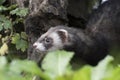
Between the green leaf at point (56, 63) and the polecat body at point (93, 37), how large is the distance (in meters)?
3.31

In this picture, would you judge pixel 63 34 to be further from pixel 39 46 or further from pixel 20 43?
pixel 20 43

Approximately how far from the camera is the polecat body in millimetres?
4145

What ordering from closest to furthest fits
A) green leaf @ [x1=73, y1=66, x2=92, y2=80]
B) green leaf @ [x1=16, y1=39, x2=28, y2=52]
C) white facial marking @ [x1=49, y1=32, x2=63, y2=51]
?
green leaf @ [x1=73, y1=66, x2=92, y2=80], white facial marking @ [x1=49, y1=32, x2=63, y2=51], green leaf @ [x1=16, y1=39, x2=28, y2=52]

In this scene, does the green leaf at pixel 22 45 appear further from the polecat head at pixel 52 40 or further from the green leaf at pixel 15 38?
the polecat head at pixel 52 40

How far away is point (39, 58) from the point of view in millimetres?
4293

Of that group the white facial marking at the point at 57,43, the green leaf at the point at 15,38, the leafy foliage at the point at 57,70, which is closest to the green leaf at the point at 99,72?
the leafy foliage at the point at 57,70

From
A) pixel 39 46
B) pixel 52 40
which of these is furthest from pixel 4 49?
pixel 39 46

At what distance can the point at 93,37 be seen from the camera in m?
4.31

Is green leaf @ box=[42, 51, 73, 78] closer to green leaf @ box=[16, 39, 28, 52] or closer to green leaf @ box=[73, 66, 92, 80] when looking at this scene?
green leaf @ box=[73, 66, 92, 80]

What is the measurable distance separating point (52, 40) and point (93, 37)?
0.48 m

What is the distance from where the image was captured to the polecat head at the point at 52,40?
13.4 ft

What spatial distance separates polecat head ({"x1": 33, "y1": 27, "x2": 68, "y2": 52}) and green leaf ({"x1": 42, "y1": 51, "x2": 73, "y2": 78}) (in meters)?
3.27

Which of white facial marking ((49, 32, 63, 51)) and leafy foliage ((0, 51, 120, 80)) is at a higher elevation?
leafy foliage ((0, 51, 120, 80))

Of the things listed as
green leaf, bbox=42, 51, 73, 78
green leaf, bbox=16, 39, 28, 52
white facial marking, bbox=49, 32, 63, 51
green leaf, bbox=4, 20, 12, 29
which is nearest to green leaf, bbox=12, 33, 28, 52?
green leaf, bbox=16, 39, 28, 52
